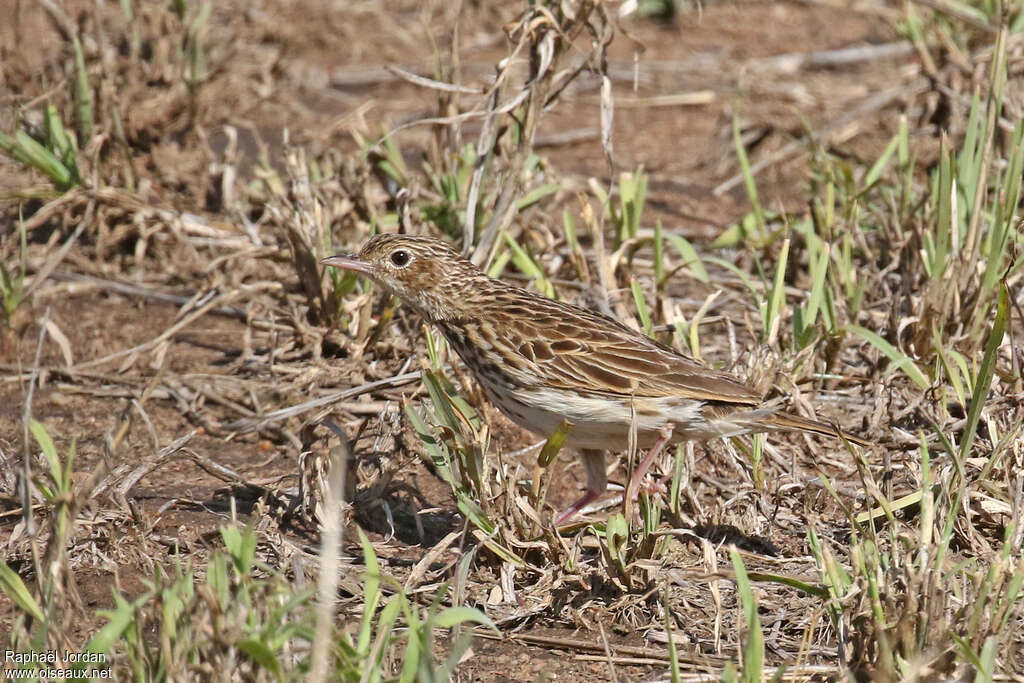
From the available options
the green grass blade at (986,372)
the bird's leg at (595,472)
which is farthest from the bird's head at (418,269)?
the green grass blade at (986,372)

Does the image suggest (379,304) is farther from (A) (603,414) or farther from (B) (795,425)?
(B) (795,425)

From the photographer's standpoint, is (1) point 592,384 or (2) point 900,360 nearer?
(1) point 592,384

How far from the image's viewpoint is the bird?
4.61 metres

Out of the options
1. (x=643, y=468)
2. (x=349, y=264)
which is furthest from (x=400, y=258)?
(x=643, y=468)

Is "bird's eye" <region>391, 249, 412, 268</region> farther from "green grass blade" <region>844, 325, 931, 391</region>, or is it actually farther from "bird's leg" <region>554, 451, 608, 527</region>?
"green grass blade" <region>844, 325, 931, 391</region>

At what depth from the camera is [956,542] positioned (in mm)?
4652

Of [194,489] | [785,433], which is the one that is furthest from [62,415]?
[785,433]

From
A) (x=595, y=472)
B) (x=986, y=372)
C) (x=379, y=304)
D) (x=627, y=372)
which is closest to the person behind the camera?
(x=986, y=372)

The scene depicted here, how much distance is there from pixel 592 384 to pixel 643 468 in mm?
345

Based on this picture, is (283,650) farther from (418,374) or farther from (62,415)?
(62,415)

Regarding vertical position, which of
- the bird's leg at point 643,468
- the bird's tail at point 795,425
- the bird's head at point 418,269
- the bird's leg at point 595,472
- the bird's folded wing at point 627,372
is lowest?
the bird's leg at point 595,472

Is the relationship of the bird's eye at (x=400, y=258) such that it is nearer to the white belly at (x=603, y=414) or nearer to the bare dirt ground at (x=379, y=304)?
the bare dirt ground at (x=379, y=304)

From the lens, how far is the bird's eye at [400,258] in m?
5.25

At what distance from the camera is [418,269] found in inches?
205
